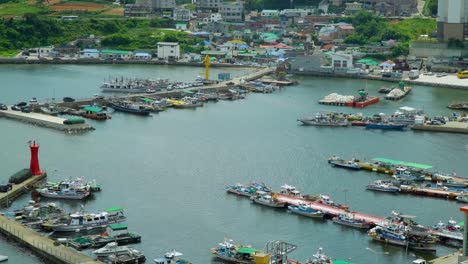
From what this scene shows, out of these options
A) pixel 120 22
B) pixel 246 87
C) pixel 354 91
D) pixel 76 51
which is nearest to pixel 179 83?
pixel 246 87

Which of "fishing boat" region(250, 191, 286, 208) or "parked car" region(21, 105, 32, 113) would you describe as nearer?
"fishing boat" region(250, 191, 286, 208)

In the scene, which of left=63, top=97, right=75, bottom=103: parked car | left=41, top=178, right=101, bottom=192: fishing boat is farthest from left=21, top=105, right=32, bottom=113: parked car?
left=41, top=178, right=101, bottom=192: fishing boat

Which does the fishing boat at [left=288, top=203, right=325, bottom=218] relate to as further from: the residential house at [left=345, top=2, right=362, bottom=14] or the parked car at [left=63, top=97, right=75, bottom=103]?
the residential house at [left=345, top=2, right=362, bottom=14]

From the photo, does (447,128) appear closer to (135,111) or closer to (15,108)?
(135,111)

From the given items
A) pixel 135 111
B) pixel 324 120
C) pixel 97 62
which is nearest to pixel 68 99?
pixel 135 111

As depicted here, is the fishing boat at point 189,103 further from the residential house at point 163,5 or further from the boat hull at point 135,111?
the residential house at point 163,5
